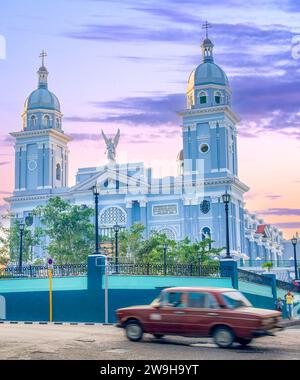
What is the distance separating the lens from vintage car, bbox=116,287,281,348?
51.0ft

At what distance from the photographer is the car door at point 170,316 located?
54.3 ft

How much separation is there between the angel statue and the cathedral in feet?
0.38

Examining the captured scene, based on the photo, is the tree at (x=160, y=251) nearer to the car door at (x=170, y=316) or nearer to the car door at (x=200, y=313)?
the car door at (x=170, y=316)

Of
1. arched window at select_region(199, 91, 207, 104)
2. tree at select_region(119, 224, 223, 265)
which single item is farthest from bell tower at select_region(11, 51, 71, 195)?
tree at select_region(119, 224, 223, 265)

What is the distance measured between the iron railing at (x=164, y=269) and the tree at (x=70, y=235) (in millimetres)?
20553

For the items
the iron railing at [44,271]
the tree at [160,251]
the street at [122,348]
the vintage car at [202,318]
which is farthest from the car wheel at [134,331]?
the tree at [160,251]

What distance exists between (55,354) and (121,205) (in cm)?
5732

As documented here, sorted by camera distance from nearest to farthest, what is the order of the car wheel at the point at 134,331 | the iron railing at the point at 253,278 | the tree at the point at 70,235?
the car wheel at the point at 134,331, the iron railing at the point at 253,278, the tree at the point at 70,235

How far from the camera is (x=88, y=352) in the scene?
14.7 metres

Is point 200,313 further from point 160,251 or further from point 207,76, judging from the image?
point 207,76

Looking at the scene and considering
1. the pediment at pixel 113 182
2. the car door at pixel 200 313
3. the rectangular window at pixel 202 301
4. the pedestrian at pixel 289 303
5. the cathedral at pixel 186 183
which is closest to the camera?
the car door at pixel 200 313

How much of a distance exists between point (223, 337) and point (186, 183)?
54.2 metres

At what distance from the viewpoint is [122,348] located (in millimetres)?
15414
